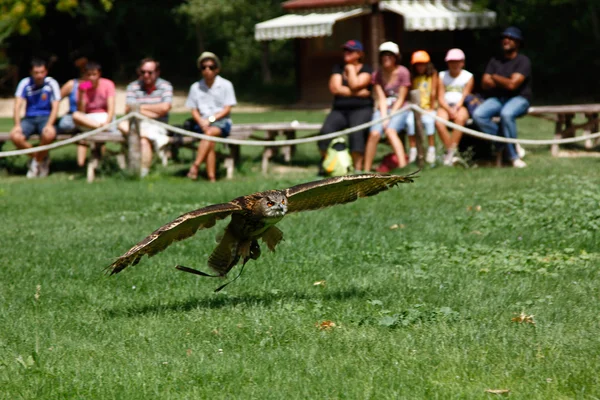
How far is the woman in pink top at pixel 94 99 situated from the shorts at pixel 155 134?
699mm

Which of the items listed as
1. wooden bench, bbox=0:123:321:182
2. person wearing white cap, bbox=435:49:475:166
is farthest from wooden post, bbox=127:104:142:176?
person wearing white cap, bbox=435:49:475:166

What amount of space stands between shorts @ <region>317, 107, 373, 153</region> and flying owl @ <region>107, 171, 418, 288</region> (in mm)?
6904

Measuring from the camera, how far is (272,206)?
546 centimetres

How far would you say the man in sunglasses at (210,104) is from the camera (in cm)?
1344

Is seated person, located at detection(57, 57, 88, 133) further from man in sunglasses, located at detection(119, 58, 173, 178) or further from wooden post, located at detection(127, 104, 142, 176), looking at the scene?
wooden post, located at detection(127, 104, 142, 176)

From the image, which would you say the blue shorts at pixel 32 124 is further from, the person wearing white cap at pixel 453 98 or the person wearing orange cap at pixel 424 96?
the person wearing white cap at pixel 453 98

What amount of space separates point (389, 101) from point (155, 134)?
3.47 metres

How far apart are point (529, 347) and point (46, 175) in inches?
435

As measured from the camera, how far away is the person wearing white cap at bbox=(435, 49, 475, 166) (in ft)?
44.4

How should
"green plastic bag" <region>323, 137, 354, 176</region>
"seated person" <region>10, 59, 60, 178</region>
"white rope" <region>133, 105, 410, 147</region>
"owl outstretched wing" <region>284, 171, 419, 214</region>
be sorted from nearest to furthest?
"owl outstretched wing" <region>284, 171, 419, 214</region> < "white rope" <region>133, 105, 410, 147</region> < "green plastic bag" <region>323, 137, 354, 176</region> < "seated person" <region>10, 59, 60, 178</region>

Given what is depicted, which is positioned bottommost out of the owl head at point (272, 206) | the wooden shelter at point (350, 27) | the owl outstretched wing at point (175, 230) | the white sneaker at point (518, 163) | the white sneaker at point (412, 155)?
the white sneaker at point (518, 163)

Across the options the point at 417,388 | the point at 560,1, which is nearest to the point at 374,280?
the point at 417,388

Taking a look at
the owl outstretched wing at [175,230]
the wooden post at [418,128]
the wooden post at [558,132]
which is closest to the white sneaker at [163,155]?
the wooden post at [418,128]

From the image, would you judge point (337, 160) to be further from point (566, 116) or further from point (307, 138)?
point (566, 116)
